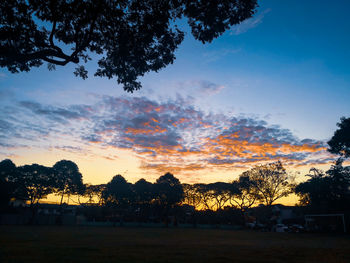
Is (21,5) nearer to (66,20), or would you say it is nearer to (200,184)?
(66,20)

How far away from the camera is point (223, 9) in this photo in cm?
1038

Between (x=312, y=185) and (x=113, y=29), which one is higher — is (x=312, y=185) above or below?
below

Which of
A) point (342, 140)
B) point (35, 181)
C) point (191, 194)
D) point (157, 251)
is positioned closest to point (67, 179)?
point (35, 181)

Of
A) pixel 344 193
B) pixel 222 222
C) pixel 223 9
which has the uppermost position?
pixel 223 9

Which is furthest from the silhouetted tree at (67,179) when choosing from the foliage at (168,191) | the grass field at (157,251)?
the grass field at (157,251)

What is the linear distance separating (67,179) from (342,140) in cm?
5844

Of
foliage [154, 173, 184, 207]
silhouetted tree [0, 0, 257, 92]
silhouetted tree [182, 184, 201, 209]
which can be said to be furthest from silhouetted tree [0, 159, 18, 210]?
silhouetted tree [0, 0, 257, 92]

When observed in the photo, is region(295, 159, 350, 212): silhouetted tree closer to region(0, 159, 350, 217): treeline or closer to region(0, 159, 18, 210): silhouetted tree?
region(0, 159, 350, 217): treeline

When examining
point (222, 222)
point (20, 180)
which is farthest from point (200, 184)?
point (20, 180)

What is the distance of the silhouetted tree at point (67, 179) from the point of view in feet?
196

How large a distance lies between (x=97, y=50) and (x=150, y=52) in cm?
286

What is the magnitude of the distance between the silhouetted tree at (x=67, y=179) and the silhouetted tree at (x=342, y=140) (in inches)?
2186

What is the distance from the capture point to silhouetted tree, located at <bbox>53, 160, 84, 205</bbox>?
196 ft

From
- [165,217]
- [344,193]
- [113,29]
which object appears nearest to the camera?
[113,29]
